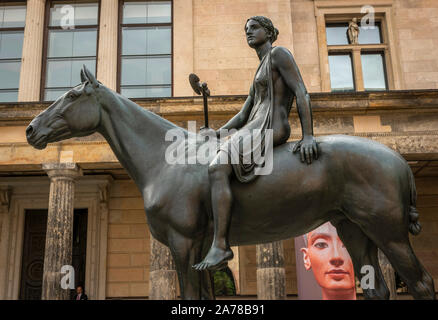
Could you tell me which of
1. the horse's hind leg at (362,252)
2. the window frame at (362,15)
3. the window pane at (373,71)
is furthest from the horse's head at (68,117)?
the window pane at (373,71)

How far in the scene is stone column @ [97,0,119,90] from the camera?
1619cm

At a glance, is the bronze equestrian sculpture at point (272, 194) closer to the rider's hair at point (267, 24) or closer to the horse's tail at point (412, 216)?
the horse's tail at point (412, 216)

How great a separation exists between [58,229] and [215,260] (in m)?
11.5

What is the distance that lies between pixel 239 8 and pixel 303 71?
123 inches

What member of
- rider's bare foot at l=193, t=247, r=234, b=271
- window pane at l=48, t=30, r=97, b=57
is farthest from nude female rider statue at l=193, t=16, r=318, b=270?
window pane at l=48, t=30, r=97, b=57

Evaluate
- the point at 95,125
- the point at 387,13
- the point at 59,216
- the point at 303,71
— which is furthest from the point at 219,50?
the point at 95,125

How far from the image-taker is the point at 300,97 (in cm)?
384

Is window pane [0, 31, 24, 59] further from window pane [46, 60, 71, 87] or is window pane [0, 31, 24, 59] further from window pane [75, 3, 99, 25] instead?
window pane [75, 3, 99, 25]

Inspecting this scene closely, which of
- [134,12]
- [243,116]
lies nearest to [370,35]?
[134,12]

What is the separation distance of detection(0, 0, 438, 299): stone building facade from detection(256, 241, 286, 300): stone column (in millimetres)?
2593

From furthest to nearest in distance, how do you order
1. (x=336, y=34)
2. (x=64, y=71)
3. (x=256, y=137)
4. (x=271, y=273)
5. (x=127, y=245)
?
(x=127, y=245) < (x=336, y=34) < (x=64, y=71) < (x=271, y=273) < (x=256, y=137)

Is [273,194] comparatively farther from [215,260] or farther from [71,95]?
[71,95]

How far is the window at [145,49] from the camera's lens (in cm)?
1667

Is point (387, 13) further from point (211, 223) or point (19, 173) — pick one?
point (211, 223)
